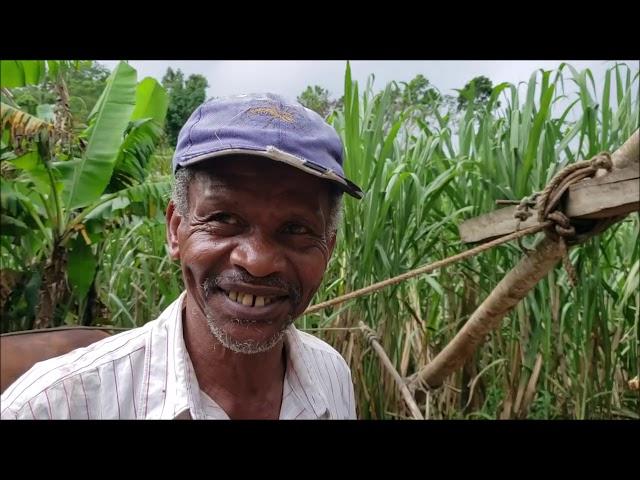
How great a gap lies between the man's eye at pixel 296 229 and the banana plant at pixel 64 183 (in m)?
1.27

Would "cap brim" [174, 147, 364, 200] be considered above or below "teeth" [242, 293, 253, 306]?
above

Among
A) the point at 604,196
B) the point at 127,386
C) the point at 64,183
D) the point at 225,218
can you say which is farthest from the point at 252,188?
the point at 64,183

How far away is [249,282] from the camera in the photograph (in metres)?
0.81

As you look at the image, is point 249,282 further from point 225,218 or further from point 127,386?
point 127,386

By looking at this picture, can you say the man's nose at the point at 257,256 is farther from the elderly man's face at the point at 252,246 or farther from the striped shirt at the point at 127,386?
the striped shirt at the point at 127,386

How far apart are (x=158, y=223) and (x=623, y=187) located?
5.46 ft

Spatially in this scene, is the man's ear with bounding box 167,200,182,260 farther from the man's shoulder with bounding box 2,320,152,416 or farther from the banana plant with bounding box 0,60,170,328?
the banana plant with bounding box 0,60,170,328

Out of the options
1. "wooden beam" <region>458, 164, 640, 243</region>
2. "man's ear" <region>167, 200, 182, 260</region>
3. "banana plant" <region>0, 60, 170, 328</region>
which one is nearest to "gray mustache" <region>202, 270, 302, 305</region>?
"man's ear" <region>167, 200, 182, 260</region>

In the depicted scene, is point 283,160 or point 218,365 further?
point 218,365

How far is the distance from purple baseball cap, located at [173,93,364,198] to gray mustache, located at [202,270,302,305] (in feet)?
0.50

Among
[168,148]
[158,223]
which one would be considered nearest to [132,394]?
[158,223]

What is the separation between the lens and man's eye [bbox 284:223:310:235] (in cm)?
83

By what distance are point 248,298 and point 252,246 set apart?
7cm

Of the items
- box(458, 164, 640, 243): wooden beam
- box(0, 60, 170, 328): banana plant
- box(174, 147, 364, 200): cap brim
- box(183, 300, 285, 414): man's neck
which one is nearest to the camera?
box(174, 147, 364, 200): cap brim
